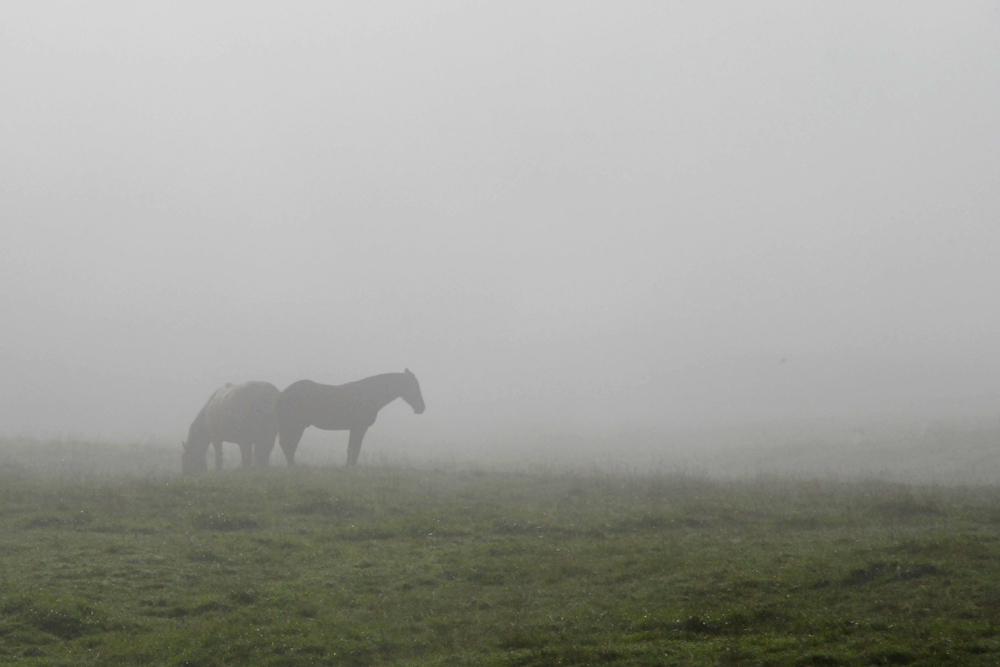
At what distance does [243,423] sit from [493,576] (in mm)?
15919

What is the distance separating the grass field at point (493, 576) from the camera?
8.69m

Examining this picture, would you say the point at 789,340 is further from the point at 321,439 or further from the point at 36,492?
the point at 36,492

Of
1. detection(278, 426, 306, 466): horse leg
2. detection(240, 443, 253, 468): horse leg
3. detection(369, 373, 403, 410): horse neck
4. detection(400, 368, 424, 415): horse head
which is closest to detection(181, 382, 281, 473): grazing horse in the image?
detection(240, 443, 253, 468): horse leg

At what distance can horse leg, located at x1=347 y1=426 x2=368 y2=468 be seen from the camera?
25.1 meters

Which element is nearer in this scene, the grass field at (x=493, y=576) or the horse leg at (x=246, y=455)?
the grass field at (x=493, y=576)

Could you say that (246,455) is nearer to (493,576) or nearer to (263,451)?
(263,451)

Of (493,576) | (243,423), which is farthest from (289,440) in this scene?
(493,576)

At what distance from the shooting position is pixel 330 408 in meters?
25.8

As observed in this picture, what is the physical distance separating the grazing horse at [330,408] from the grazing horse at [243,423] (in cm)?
47

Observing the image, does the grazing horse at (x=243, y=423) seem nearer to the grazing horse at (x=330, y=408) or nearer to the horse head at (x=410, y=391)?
the grazing horse at (x=330, y=408)

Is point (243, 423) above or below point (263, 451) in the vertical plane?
above

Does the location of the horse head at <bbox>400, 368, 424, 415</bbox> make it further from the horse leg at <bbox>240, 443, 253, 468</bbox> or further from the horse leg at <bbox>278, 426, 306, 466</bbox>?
the horse leg at <bbox>240, 443, 253, 468</bbox>

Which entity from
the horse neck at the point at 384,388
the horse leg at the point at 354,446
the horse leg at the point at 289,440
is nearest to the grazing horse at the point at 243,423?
the horse leg at the point at 289,440

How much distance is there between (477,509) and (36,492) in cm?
939
